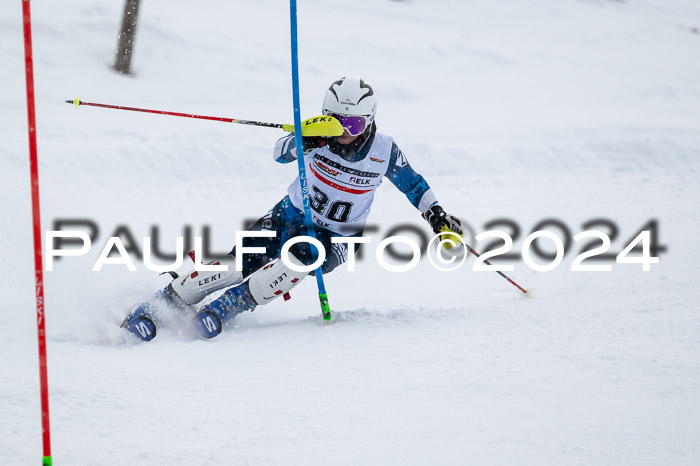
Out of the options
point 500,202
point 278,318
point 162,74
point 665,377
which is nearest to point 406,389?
point 665,377

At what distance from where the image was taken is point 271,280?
3891 millimetres

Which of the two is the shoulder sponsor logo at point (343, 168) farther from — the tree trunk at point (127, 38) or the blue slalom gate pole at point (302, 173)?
the tree trunk at point (127, 38)

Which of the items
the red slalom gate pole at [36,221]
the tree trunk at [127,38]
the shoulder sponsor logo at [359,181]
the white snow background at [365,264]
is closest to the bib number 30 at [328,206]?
the shoulder sponsor logo at [359,181]

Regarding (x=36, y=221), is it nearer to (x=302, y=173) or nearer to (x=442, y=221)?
(x=302, y=173)

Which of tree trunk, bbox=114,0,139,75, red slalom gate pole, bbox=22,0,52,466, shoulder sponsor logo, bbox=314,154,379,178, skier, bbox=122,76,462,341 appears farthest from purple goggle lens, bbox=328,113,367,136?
tree trunk, bbox=114,0,139,75

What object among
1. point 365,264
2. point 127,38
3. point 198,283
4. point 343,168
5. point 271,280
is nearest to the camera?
point 271,280

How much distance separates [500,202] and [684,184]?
258 centimetres

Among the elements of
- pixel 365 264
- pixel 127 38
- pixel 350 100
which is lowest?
pixel 365 264

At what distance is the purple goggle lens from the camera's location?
3982mm

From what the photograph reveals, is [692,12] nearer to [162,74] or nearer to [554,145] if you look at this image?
[554,145]

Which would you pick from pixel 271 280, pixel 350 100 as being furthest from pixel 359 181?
pixel 271 280

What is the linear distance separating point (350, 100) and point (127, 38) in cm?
811

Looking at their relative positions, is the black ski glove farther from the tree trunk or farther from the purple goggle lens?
the tree trunk

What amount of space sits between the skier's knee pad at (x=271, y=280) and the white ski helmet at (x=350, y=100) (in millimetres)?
849
